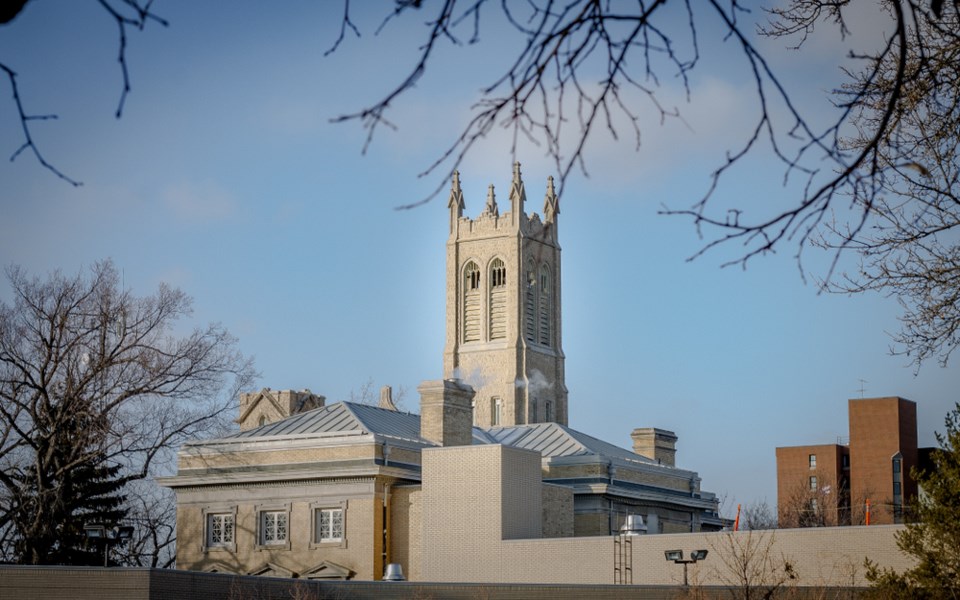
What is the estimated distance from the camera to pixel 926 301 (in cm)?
1633

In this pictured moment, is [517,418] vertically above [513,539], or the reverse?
[517,418]

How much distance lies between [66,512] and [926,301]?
124ft

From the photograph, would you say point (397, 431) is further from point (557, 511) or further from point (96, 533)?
point (96, 533)

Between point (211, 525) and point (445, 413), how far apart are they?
8.24 m

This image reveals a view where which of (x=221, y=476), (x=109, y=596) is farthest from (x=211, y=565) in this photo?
(x=109, y=596)

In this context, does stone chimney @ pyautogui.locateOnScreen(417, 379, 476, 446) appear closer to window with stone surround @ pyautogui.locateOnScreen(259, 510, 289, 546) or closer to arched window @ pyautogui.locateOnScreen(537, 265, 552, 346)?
window with stone surround @ pyautogui.locateOnScreen(259, 510, 289, 546)

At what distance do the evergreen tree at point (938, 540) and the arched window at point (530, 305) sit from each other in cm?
8912

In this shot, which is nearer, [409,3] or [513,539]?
[409,3]

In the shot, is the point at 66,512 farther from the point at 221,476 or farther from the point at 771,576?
the point at 771,576

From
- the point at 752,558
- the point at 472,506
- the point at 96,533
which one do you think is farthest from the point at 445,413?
the point at 96,533

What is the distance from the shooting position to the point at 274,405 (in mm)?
97000

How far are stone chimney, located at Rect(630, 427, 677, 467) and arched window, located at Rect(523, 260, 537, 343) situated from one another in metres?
52.1

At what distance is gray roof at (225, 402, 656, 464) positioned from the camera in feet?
147

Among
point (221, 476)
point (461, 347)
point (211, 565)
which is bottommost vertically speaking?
point (211, 565)
